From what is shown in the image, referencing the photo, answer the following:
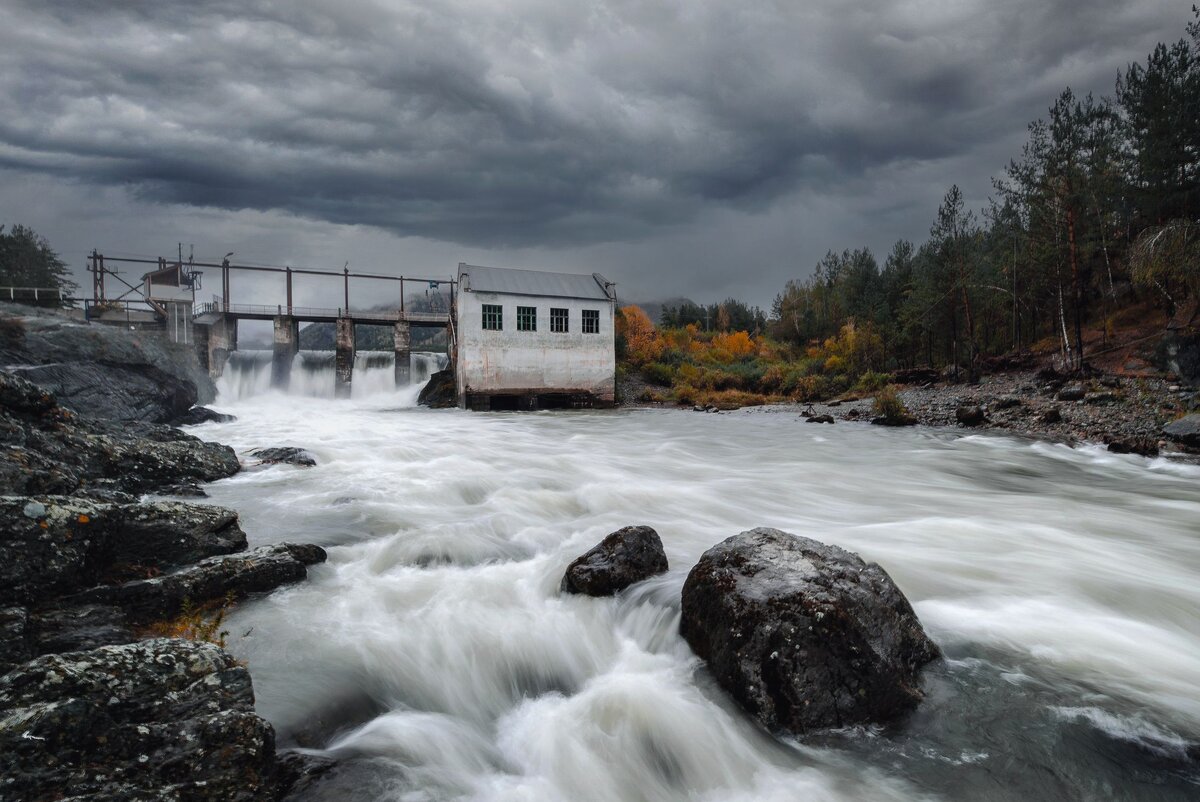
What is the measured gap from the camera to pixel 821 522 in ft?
26.0

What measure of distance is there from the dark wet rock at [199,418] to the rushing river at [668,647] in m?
12.3

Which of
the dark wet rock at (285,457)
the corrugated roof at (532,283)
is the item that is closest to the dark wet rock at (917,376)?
the corrugated roof at (532,283)

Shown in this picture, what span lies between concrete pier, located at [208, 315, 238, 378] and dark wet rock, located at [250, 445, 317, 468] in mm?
30996

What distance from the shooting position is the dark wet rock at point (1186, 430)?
12538 mm

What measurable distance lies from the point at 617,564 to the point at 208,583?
3253 mm

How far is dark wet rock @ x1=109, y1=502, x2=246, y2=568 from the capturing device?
4504 mm

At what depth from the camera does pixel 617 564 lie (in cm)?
514

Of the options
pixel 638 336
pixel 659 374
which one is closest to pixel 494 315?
pixel 659 374

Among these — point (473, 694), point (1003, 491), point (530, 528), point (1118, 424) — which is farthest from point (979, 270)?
point (473, 694)

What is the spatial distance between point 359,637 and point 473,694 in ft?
3.40

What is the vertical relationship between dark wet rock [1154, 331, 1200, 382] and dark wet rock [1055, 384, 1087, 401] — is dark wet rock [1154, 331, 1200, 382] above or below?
above

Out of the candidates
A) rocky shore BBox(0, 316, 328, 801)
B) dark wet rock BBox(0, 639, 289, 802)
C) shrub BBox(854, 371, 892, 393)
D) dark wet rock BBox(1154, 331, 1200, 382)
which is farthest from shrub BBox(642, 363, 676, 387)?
dark wet rock BBox(0, 639, 289, 802)

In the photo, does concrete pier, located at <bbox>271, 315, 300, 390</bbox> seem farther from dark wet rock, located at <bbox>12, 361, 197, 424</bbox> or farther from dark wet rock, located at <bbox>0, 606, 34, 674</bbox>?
dark wet rock, located at <bbox>0, 606, 34, 674</bbox>

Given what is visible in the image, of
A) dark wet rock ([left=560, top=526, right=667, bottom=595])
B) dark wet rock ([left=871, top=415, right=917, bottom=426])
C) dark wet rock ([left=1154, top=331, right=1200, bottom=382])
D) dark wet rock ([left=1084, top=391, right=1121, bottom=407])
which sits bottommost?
dark wet rock ([left=560, top=526, right=667, bottom=595])
